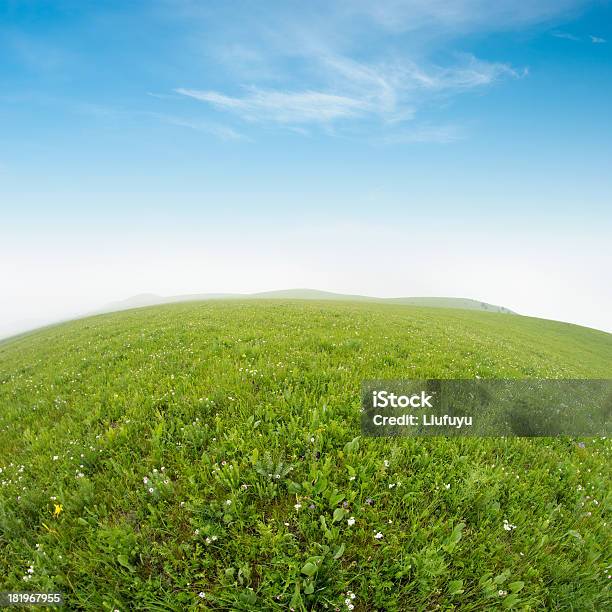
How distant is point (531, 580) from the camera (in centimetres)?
310

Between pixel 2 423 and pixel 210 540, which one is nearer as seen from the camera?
pixel 210 540

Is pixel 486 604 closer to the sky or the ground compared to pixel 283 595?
closer to the ground

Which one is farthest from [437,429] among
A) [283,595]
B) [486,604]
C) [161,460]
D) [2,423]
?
[2,423]

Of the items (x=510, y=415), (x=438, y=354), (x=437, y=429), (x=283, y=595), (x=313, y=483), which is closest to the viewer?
(x=283, y=595)

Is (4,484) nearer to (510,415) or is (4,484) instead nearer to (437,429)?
(437,429)

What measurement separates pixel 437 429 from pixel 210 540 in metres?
3.78

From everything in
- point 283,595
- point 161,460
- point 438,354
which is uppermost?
point 438,354

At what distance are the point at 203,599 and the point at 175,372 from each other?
16.3ft

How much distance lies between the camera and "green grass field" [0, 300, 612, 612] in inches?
116

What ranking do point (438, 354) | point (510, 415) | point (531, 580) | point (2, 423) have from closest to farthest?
1. point (531, 580)
2. point (510, 415)
3. point (2, 423)
4. point (438, 354)

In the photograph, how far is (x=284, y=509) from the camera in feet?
11.5

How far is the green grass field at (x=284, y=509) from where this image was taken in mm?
2938

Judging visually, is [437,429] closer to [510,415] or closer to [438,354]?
[510,415]

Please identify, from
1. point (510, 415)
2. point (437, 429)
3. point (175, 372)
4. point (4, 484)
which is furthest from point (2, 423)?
point (510, 415)
